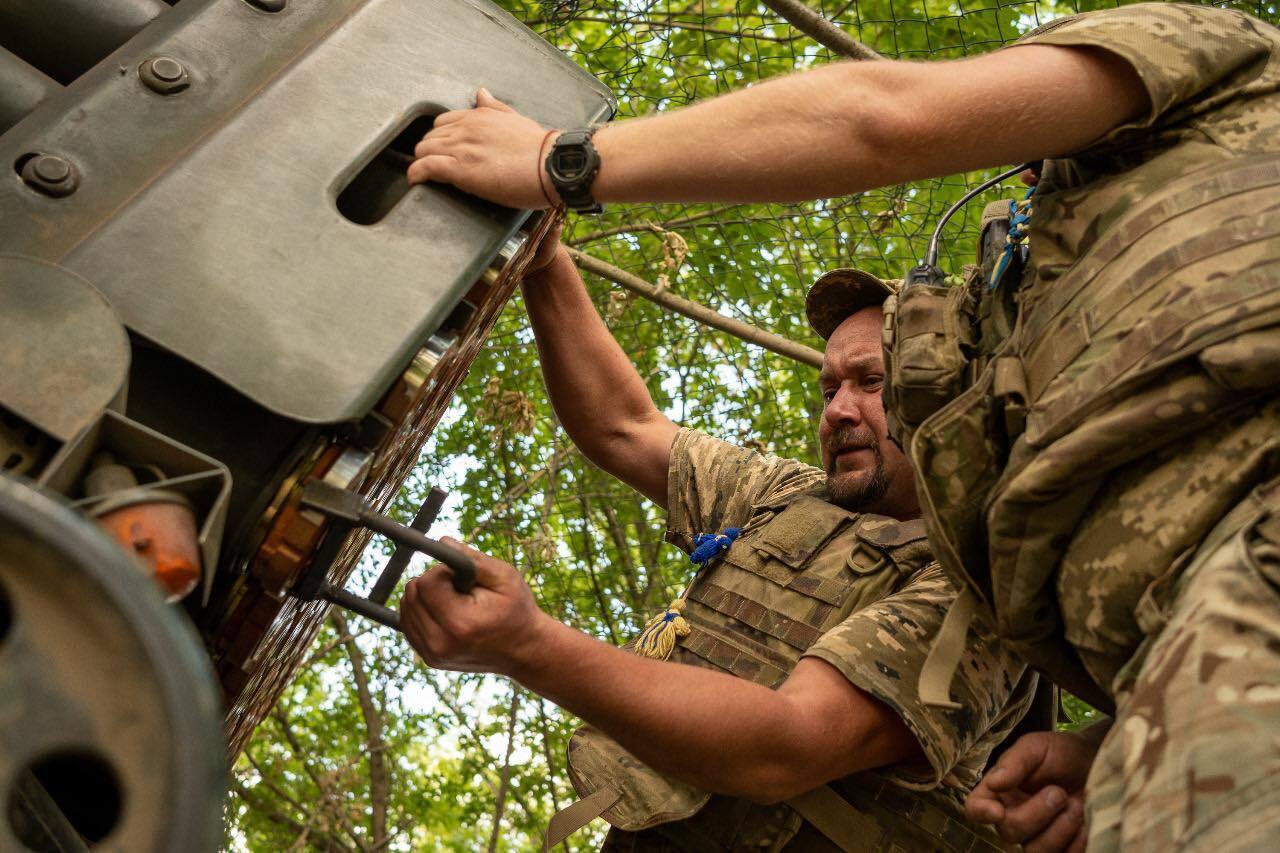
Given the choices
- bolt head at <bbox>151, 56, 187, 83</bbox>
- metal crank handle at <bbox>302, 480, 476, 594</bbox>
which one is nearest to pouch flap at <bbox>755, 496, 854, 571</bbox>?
metal crank handle at <bbox>302, 480, 476, 594</bbox>

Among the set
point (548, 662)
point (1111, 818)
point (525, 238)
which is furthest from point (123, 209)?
point (1111, 818)

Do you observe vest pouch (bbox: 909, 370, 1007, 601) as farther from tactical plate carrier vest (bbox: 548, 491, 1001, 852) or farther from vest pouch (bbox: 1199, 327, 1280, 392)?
tactical plate carrier vest (bbox: 548, 491, 1001, 852)

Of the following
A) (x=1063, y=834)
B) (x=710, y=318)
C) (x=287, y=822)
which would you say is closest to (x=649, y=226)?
(x=710, y=318)

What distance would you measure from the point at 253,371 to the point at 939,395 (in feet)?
3.35

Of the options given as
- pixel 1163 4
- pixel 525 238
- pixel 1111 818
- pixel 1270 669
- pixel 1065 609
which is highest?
pixel 1163 4

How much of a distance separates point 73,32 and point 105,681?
4.17ft

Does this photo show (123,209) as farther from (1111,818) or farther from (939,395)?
(1111,818)

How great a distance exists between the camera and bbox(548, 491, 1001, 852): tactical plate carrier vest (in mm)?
2502

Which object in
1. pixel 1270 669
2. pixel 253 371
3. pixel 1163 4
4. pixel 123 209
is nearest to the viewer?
pixel 1270 669

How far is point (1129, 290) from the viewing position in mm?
1581

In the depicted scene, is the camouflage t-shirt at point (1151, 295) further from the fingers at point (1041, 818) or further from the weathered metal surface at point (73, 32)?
the weathered metal surface at point (73, 32)

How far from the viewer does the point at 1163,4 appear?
176 cm

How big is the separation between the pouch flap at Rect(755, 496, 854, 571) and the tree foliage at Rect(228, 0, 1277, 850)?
1320 mm

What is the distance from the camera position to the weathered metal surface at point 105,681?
0.96 meters
